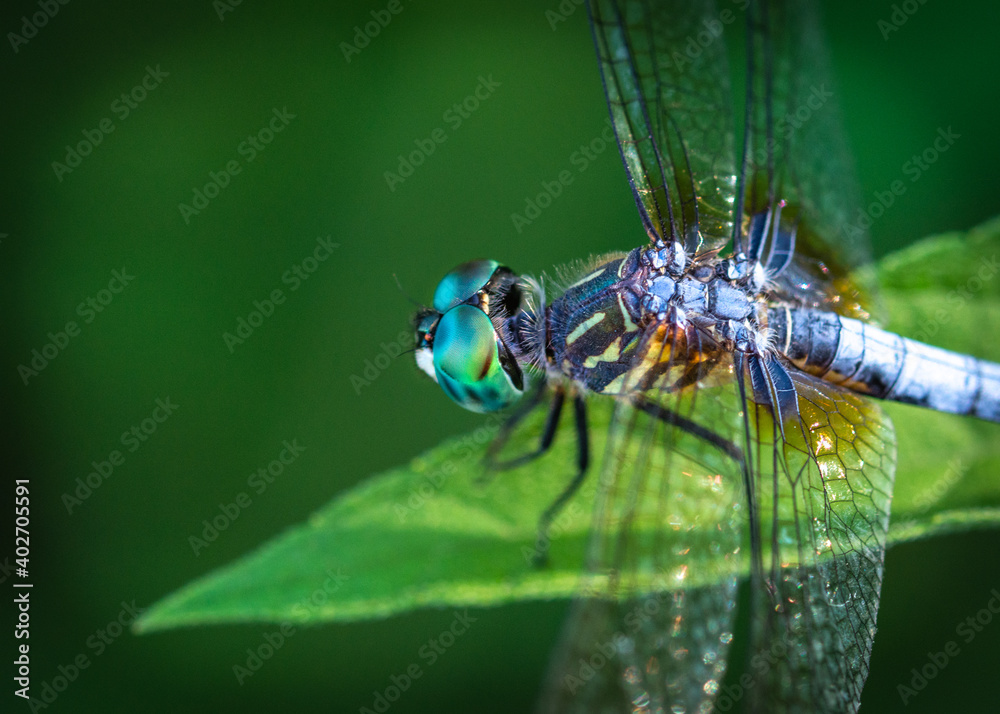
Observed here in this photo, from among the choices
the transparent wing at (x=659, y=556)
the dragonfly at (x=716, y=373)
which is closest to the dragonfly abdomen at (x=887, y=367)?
the dragonfly at (x=716, y=373)

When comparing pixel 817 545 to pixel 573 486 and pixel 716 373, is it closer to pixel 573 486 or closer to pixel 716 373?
pixel 716 373

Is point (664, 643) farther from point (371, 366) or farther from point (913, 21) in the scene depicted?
point (913, 21)

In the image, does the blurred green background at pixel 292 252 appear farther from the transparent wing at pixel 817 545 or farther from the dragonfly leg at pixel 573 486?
the transparent wing at pixel 817 545

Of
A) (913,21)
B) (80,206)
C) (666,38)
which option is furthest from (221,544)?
(913,21)

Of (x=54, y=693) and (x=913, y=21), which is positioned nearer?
(x=54, y=693)

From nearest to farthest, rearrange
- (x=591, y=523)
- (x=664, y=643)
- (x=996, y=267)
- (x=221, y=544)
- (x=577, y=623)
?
1. (x=577, y=623)
2. (x=664, y=643)
3. (x=591, y=523)
4. (x=996, y=267)
5. (x=221, y=544)

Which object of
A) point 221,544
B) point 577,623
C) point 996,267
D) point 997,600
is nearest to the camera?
point 577,623
